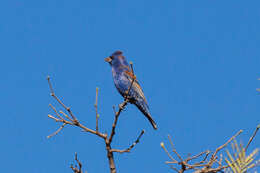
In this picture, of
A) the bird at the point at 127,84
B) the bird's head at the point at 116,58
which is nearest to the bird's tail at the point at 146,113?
the bird at the point at 127,84

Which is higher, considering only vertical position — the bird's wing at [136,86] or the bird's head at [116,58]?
the bird's head at [116,58]

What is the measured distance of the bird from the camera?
8844mm

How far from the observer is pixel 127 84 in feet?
29.4

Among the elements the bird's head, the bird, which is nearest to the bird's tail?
the bird

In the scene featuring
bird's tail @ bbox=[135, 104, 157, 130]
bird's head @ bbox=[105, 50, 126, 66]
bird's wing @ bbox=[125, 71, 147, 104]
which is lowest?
bird's tail @ bbox=[135, 104, 157, 130]

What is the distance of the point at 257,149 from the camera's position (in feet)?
5.98

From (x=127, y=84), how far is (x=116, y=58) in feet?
2.99

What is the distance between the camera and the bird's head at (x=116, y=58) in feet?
31.2

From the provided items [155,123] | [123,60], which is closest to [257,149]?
[155,123]

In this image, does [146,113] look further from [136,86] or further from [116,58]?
[116,58]

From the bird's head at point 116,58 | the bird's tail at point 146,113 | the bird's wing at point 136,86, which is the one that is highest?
the bird's head at point 116,58

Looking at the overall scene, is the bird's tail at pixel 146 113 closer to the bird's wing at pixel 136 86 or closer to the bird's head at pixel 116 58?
the bird's wing at pixel 136 86

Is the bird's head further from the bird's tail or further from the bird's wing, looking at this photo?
the bird's tail

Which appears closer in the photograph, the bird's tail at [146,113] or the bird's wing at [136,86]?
the bird's tail at [146,113]
